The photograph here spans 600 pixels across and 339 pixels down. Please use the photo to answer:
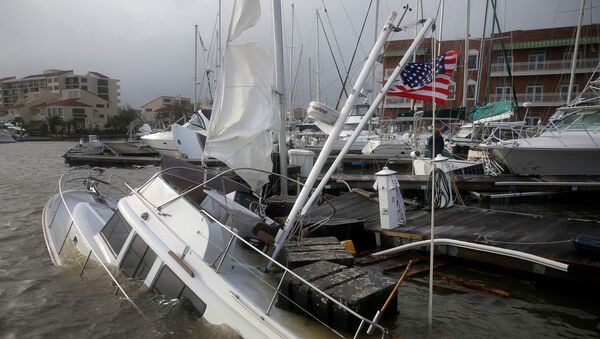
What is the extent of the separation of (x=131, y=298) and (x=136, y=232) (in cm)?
101

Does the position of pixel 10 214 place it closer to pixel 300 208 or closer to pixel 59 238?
pixel 59 238

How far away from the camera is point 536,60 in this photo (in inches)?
1858

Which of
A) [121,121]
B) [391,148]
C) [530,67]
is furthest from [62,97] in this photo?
[530,67]

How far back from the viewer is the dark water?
605 cm

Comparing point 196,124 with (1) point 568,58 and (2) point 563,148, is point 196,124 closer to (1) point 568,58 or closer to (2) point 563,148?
(2) point 563,148

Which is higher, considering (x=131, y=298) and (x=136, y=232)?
(x=136, y=232)

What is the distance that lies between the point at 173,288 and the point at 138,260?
3.19ft

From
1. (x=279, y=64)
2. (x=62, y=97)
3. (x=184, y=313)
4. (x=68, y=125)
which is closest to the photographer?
(x=184, y=313)

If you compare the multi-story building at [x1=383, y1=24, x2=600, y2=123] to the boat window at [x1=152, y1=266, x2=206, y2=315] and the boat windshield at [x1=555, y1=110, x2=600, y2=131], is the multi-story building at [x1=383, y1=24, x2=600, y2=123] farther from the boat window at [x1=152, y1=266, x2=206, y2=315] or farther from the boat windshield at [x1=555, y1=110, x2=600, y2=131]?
the boat window at [x1=152, y1=266, x2=206, y2=315]

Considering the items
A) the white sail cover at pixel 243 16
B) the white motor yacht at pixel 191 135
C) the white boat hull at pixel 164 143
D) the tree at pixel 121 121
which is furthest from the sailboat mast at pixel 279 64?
the tree at pixel 121 121

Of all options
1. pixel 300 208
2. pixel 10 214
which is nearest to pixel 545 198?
pixel 300 208

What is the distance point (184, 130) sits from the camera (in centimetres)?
3172

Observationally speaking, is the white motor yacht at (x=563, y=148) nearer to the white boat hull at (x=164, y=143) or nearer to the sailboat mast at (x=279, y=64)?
the sailboat mast at (x=279, y=64)

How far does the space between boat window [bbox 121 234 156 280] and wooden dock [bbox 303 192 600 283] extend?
301 centimetres
